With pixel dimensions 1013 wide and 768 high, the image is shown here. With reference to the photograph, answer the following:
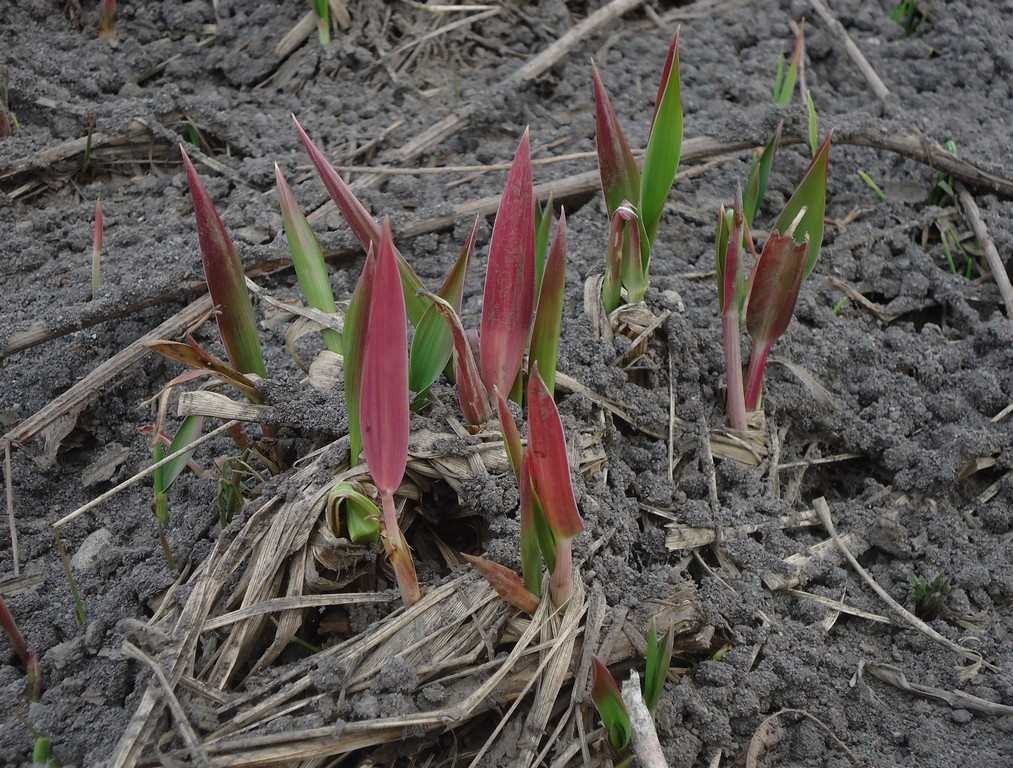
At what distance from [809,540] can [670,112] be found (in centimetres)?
81

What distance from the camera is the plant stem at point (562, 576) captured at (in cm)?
116

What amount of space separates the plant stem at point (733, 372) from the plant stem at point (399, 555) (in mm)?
732

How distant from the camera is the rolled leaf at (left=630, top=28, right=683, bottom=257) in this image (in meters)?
1.47

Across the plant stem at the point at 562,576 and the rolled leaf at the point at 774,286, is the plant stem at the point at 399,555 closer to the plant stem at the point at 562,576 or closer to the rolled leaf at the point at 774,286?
the plant stem at the point at 562,576

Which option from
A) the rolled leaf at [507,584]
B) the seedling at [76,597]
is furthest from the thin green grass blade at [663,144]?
the seedling at [76,597]

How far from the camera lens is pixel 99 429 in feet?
5.66

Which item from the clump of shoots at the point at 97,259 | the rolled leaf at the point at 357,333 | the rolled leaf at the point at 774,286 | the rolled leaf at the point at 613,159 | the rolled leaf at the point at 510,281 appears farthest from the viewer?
the clump of shoots at the point at 97,259

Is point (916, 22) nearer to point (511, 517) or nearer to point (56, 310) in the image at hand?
point (511, 517)

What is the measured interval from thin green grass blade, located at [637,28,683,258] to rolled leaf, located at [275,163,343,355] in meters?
0.60

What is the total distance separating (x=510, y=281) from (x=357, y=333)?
0.84 feet

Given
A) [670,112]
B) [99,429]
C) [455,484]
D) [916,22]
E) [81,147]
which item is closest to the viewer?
[455,484]

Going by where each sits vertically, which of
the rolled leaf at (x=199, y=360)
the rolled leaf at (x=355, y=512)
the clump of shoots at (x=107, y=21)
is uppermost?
the clump of shoots at (x=107, y=21)

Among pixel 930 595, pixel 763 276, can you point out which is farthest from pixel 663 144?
pixel 930 595

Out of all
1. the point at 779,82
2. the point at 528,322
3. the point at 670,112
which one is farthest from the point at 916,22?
the point at 528,322
